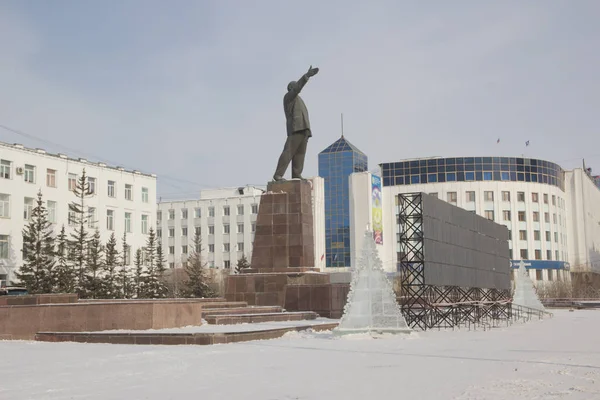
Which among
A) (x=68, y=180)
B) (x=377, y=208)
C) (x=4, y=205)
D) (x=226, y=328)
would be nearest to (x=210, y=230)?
(x=377, y=208)

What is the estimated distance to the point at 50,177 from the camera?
49.5m

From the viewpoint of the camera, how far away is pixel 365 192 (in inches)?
2972

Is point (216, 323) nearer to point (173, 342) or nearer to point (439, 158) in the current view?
→ point (173, 342)

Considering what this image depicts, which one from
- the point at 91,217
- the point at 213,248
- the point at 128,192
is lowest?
the point at 213,248

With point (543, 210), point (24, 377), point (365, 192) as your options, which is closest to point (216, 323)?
point (24, 377)

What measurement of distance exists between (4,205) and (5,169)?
2.32m

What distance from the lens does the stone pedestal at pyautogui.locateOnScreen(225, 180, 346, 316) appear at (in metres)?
22.6

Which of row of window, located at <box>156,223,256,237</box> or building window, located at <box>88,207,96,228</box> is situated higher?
row of window, located at <box>156,223,256,237</box>

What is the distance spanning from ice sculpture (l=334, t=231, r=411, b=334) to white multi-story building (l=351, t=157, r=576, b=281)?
5846 centimetres

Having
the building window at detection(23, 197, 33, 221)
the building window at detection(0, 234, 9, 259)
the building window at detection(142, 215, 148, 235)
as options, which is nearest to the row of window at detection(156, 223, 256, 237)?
the building window at detection(142, 215, 148, 235)

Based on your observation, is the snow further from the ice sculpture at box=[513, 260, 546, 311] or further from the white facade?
the white facade

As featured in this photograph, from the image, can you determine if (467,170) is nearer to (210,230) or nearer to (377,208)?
(377,208)

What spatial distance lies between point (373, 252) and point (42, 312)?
317 inches

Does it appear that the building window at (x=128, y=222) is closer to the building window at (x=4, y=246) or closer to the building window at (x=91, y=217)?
the building window at (x=91, y=217)
